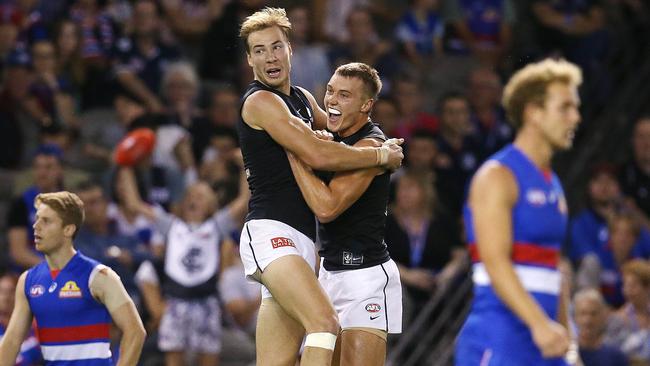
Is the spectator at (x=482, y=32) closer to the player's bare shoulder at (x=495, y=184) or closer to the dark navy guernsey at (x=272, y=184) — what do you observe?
the dark navy guernsey at (x=272, y=184)

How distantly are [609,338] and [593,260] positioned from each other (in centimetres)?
112

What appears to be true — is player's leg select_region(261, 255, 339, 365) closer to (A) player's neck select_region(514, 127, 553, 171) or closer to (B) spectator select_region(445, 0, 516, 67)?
(A) player's neck select_region(514, 127, 553, 171)

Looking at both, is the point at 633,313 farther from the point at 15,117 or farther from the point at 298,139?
the point at 15,117

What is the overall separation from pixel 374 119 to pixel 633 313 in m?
3.76

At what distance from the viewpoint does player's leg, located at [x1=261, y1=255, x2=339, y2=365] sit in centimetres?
673

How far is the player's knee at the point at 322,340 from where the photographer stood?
671cm

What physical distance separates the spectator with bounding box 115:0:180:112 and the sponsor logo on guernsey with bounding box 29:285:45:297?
20.6ft

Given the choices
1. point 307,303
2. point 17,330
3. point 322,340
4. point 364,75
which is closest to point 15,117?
point 17,330

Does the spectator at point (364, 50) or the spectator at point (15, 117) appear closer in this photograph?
the spectator at point (15, 117)

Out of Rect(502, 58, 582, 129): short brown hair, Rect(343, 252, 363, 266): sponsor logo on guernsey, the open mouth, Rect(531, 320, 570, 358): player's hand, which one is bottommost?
Rect(531, 320, 570, 358): player's hand

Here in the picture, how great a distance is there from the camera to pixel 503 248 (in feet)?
18.9

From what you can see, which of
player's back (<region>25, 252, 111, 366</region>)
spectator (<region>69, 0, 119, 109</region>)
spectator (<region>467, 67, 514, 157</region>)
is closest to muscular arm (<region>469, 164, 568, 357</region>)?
player's back (<region>25, 252, 111, 366</region>)

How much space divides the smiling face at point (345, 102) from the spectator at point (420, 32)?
339 inches

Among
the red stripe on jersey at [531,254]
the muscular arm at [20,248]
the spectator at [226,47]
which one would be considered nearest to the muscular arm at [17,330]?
the red stripe on jersey at [531,254]
